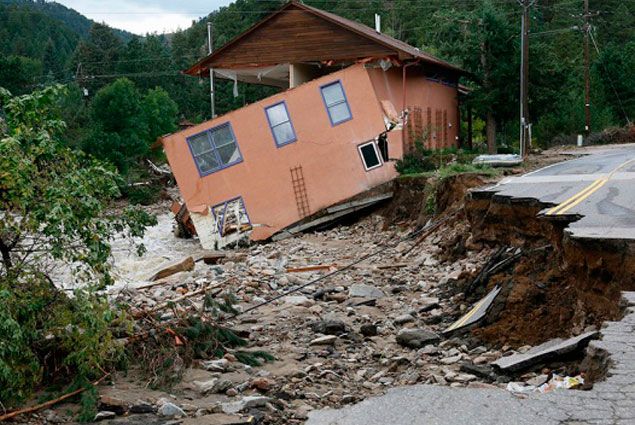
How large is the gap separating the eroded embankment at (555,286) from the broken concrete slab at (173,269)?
9.13m

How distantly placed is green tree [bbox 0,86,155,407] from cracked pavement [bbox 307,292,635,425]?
10.1ft

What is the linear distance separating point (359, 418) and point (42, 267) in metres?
4.47

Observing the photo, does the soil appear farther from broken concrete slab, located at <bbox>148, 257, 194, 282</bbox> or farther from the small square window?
the small square window

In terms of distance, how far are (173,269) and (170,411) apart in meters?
10.9

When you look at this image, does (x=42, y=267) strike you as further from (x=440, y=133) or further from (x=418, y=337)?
(x=440, y=133)

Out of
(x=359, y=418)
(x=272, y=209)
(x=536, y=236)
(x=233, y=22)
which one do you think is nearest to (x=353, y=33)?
(x=272, y=209)

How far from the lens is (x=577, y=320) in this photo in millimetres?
8305

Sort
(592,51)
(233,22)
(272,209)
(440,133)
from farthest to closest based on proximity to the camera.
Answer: (233,22) → (592,51) → (440,133) → (272,209)

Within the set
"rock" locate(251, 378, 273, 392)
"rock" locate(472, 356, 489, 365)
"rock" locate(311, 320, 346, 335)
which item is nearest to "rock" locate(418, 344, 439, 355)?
"rock" locate(472, 356, 489, 365)

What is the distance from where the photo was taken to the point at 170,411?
7867 millimetres

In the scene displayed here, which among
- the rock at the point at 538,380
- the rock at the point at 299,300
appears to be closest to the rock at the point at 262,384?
the rock at the point at 538,380

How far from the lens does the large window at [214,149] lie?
80.1ft

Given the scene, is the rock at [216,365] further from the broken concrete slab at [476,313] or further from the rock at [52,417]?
the broken concrete slab at [476,313]

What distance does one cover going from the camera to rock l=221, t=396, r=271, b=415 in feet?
25.7
